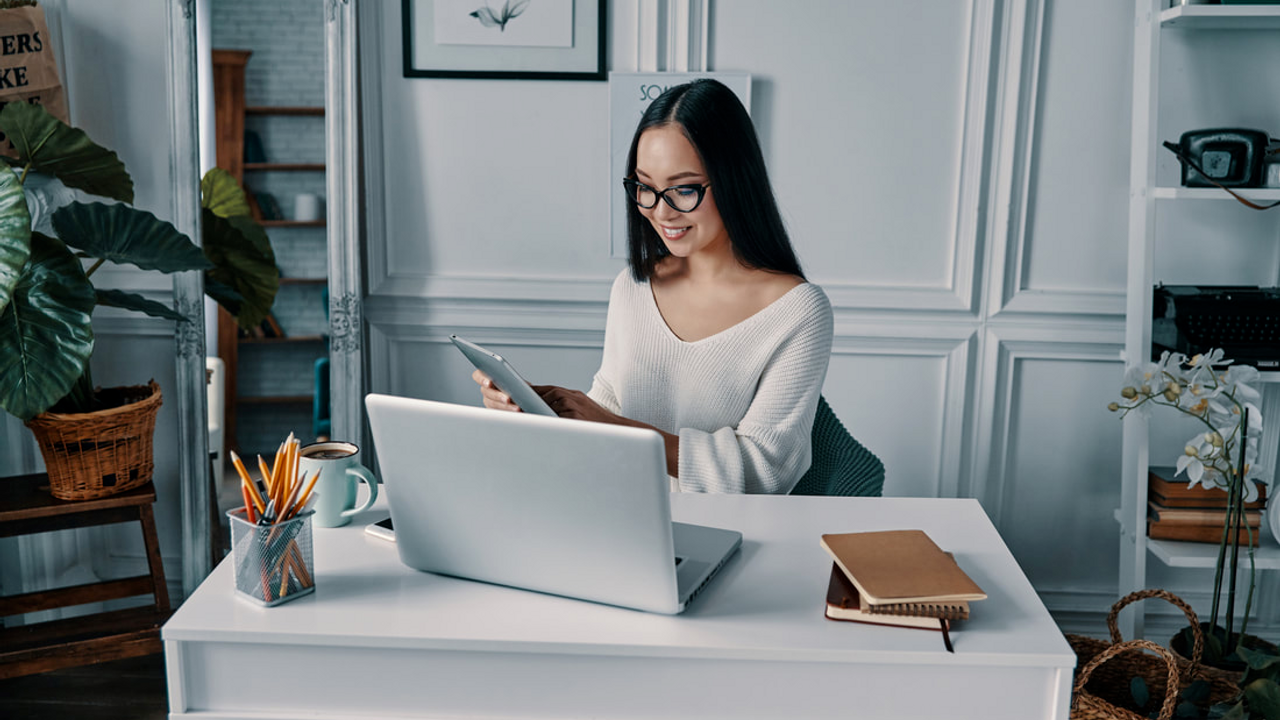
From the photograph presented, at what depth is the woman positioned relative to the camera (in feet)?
5.27

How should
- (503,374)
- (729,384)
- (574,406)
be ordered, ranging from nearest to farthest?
(503,374)
(574,406)
(729,384)

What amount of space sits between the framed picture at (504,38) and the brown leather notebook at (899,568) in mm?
1848

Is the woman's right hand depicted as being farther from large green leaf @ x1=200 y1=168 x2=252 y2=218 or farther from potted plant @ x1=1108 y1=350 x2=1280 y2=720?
large green leaf @ x1=200 y1=168 x2=252 y2=218

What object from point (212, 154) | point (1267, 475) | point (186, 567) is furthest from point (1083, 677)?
point (212, 154)

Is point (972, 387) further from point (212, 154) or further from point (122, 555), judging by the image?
point (212, 154)

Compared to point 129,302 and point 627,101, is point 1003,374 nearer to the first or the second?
point 627,101

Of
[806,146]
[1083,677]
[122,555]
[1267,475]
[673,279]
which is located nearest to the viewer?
[1083,677]

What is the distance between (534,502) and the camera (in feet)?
3.30

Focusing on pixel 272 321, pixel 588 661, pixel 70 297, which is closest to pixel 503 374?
pixel 588 661

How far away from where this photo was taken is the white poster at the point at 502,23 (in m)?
2.66

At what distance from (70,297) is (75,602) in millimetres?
780

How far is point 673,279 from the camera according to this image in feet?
6.13

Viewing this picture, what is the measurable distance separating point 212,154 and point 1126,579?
11.4ft

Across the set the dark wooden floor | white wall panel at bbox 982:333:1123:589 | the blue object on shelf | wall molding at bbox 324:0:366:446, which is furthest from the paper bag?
white wall panel at bbox 982:333:1123:589
